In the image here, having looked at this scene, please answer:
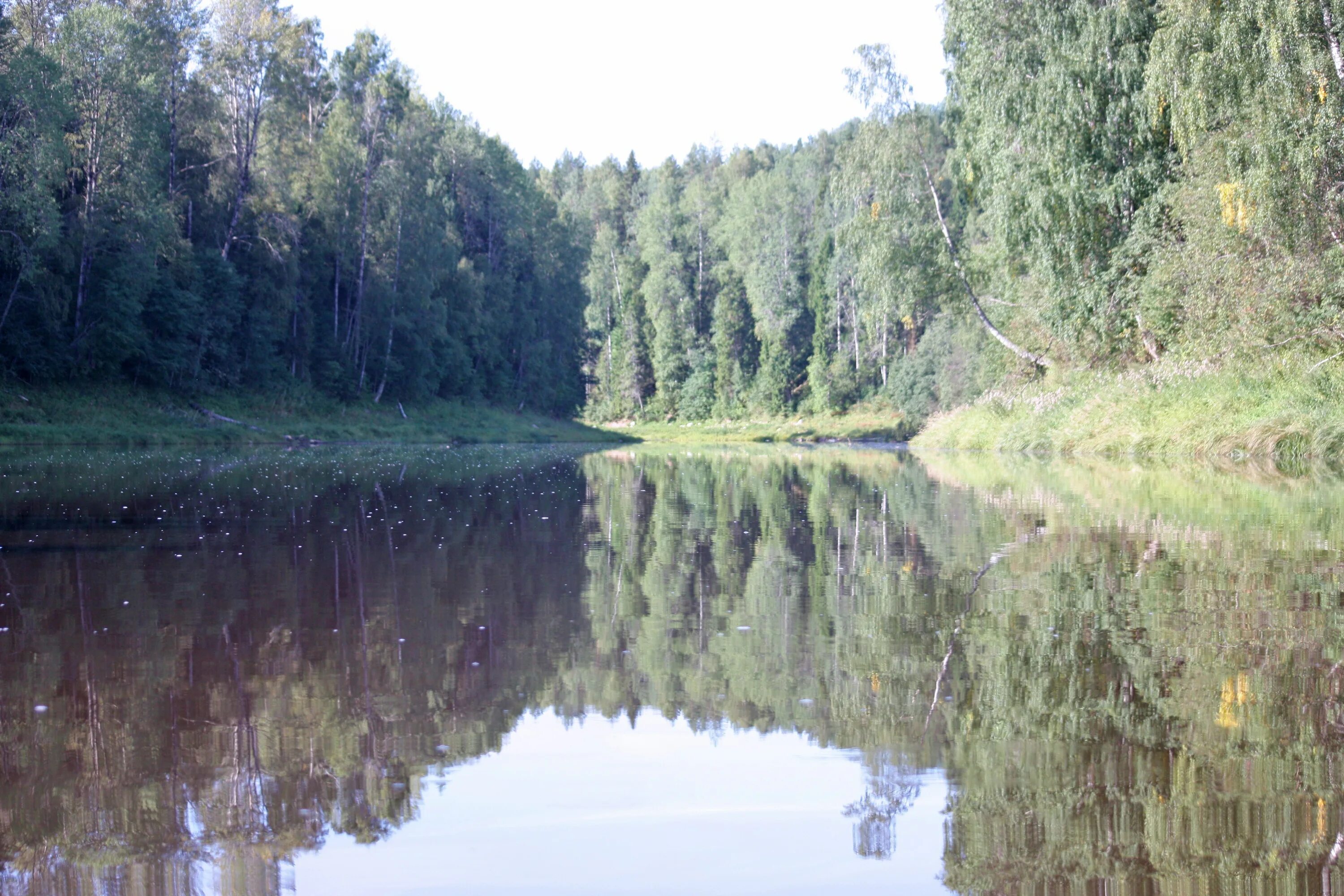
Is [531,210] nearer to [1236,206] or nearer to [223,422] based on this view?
[223,422]

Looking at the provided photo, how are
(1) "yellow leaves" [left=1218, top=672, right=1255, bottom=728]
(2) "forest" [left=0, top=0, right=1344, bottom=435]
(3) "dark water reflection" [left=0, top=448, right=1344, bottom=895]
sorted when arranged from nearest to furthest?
(3) "dark water reflection" [left=0, top=448, right=1344, bottom=895]
(1) "yellow leaves" [left=1218, top=672, right=1255, bottom=728]
(2) "forest" [left=0, top=0, right=1344, bottom=435]

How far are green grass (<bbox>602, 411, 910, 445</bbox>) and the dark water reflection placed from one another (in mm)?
40398

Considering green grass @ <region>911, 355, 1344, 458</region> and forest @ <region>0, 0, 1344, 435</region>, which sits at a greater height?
forest @ <region>0, 0, 1344, 435</region>

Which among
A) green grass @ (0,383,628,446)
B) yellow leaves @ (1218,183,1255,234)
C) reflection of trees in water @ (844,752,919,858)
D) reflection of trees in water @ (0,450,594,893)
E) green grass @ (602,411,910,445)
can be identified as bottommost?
green grass @ (602,411,910,445)

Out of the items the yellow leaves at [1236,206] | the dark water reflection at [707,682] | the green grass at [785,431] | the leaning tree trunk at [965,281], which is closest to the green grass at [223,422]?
the green grass at [785,431]

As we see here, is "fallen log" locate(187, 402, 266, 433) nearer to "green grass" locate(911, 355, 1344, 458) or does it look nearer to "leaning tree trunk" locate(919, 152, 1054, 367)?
"leaning tree trunk" locate(919, 152, 1054, 367)

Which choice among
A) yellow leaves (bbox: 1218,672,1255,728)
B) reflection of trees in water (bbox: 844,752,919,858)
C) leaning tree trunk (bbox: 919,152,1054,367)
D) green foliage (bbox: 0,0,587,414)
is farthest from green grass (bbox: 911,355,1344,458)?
green foliage (bbox: 0,0,587,414)

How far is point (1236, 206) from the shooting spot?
742 inches

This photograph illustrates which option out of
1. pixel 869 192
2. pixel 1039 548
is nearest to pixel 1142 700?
pixel 1039 548

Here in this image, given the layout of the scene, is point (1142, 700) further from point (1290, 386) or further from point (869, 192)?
point (869, 192)

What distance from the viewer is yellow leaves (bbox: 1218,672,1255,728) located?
3676 mm

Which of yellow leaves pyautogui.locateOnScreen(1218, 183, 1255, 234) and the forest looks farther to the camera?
the forest

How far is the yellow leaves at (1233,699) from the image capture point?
368cm

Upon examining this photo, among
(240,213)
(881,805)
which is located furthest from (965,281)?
(881,805)
